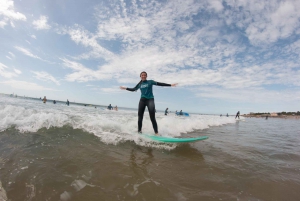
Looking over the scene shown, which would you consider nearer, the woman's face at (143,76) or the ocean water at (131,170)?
the ocean water at (131,170)

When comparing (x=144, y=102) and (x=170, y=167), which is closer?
(x=170, y=167)

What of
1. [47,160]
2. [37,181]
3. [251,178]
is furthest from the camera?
[47,160]

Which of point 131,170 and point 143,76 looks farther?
point 143,76

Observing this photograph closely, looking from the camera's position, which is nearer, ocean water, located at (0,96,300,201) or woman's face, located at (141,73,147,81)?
ocean water, located at (0,96,300,201)

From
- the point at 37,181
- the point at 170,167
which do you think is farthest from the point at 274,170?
the point at 37,181

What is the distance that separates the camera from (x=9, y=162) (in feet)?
10.9

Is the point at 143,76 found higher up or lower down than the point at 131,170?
higher up

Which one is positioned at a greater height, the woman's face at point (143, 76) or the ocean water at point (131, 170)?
the woman's face at point (143, 76)

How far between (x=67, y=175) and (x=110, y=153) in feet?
4.86

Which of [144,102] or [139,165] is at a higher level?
[144,102]

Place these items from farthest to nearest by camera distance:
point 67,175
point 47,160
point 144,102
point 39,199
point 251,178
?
point 144,102
point 47,160
point 251,178
point 67,175
point 39,199

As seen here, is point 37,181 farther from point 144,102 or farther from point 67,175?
point 144,102

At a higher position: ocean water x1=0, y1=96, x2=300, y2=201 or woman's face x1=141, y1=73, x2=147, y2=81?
woman's face x1=141, y1=73, x2=147, y2=81

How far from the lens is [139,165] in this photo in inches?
143
